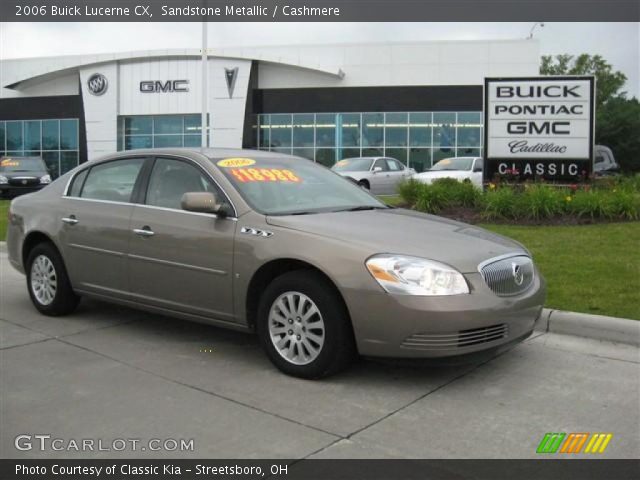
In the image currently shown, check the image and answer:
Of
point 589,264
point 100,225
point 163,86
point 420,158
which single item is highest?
A: point 163,86

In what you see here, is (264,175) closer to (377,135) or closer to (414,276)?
(414,276)

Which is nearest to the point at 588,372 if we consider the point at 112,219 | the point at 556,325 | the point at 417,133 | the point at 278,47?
the point at 556,325

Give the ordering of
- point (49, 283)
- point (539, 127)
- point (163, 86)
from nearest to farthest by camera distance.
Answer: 1. point (49, 283)
2. point (539, 127)
3. point (163, 86)

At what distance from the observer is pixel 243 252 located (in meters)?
4.64

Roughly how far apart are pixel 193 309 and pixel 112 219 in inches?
47.4

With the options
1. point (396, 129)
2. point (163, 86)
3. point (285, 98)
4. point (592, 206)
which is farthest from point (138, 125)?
point (592, 206)

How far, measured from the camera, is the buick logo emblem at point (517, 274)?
4.46 m

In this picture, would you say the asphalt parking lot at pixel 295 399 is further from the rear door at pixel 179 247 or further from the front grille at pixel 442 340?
the rear door at pixel 179 247

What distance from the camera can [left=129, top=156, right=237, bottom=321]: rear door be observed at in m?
4.78

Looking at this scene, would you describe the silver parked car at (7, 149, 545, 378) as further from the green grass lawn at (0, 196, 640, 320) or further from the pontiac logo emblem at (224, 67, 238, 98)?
the pontiac logo emblem at (224, 67, 238, 98)

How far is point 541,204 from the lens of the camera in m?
10.8

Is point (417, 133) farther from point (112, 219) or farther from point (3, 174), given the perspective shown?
point (112, 219)


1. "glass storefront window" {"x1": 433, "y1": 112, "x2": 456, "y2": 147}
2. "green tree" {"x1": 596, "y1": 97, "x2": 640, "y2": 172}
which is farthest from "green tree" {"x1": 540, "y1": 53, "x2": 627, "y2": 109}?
"glass storefront window" {"x1": 433, "y1": 112, "x2": 456, "y2": 147}

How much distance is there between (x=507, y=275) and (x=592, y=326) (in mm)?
1475
